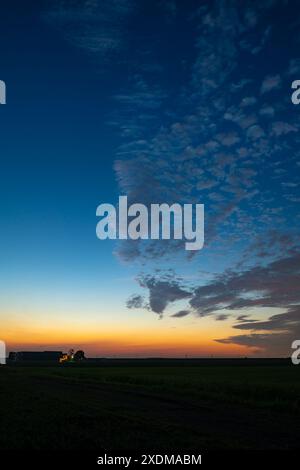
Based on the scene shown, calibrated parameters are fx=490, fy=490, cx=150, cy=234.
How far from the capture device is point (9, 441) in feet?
56.6

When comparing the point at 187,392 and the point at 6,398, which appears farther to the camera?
the point at 187,392

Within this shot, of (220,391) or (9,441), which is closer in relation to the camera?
(9,441)

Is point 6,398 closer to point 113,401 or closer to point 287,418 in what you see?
point 113,401

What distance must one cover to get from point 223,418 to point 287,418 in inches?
132

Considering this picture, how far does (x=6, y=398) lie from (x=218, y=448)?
20979 mm
